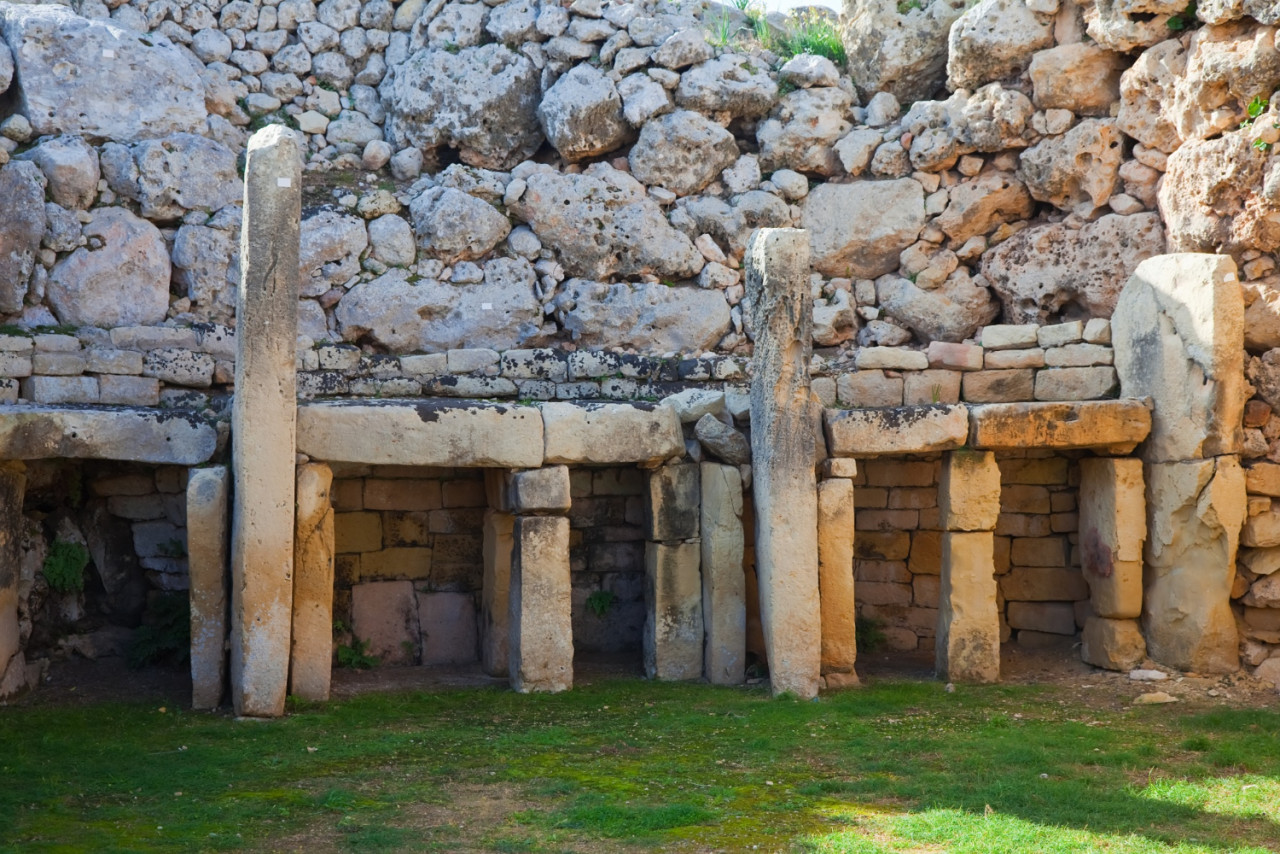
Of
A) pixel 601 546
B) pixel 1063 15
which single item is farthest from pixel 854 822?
pixel 1063 15

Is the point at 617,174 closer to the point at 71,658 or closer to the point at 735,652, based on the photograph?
the point at 735,652

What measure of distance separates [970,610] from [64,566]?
747 cm

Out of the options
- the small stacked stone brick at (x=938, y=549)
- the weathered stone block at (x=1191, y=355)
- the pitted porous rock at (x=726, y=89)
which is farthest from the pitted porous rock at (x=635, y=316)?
the weathered stone block at (x=1191, y=355)

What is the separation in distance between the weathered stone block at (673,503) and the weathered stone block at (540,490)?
845 mm

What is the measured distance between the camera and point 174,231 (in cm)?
1222

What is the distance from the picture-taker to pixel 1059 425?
410 inches

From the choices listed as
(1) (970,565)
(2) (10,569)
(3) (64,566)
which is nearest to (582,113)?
(1) (970,565)

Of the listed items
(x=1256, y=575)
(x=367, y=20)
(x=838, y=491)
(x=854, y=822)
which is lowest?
(x=854, y=822)

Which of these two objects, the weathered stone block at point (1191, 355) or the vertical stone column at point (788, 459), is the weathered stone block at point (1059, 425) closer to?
the weathered stone block at point (1191, 355)

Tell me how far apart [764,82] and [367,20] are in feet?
14.3

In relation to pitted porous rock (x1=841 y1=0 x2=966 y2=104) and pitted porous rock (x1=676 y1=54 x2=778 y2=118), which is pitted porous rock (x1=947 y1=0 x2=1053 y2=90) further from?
pitted porous rock (x1=676 y1=54 x2=778 y2=118)

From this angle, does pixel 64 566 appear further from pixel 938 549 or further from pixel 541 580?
pixel 938 549

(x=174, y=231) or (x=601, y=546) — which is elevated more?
(x=174, y=231)

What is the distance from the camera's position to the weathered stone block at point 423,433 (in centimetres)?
952
